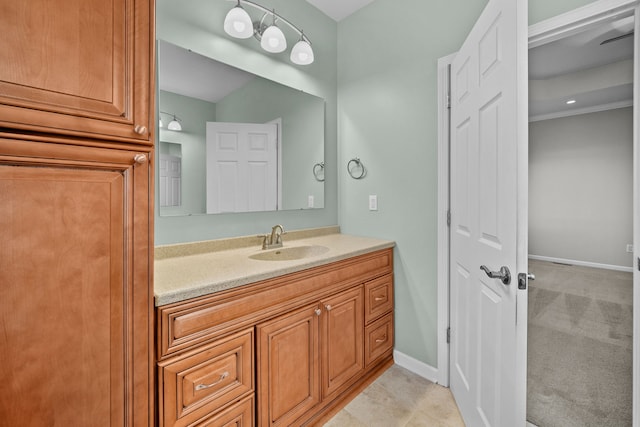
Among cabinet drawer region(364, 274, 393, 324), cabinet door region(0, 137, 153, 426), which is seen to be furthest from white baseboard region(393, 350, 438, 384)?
cabinet door region(0, 137, 153, 426)

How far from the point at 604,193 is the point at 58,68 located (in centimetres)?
678

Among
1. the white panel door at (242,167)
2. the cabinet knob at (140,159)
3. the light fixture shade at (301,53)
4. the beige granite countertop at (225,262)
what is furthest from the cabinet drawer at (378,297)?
the light fixture shade at (301,53)

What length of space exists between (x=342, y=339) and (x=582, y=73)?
4.91 metres

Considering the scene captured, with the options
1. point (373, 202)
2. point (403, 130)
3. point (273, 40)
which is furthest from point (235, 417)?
point (273, 40)

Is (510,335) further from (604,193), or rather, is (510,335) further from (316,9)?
(604,193)

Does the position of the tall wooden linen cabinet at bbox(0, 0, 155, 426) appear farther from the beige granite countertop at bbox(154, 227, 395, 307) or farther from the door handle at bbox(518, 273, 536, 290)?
the door handle at bbox(518, 273, 536, 290)

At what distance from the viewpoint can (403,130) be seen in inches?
81.2

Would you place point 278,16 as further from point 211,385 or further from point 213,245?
point 211,385

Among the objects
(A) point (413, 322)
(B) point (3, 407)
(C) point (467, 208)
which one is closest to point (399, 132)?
(C) point (467, 208)

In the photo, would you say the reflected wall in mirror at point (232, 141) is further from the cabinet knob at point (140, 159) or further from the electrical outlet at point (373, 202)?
the cabinet knob at point (140, 159)

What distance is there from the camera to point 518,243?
1.08m

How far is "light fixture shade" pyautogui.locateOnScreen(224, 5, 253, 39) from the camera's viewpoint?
1667 mm

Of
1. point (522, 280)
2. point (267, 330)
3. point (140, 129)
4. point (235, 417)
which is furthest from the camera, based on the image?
point (267, 330)

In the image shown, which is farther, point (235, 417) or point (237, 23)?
point (237, 23)
